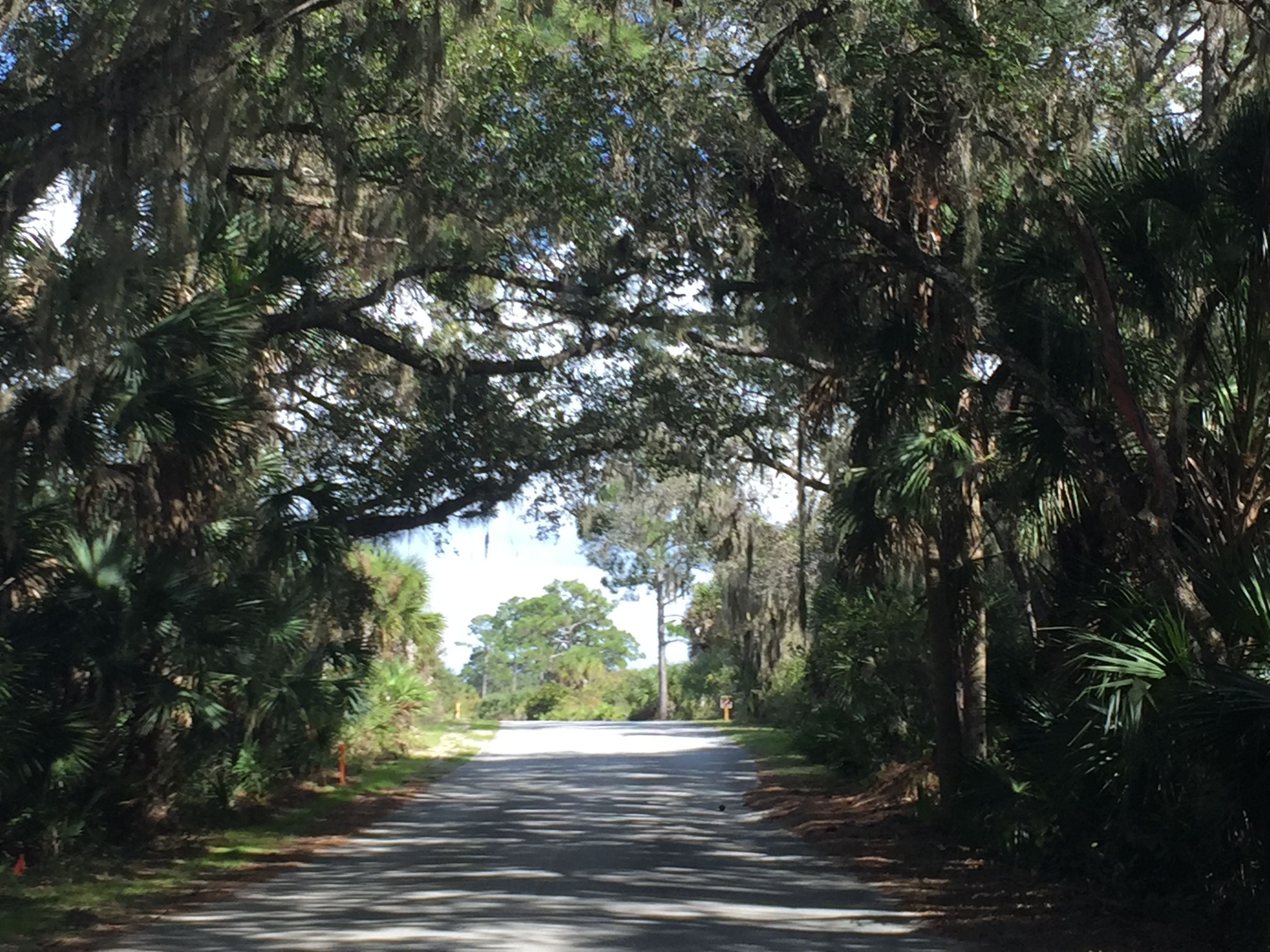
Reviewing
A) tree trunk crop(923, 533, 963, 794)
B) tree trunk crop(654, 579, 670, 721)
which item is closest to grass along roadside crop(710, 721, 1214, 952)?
tree trunk crop(923, 533, 963, 794)

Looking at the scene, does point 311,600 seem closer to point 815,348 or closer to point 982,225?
point 815,348

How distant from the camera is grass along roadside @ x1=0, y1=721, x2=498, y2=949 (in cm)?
905

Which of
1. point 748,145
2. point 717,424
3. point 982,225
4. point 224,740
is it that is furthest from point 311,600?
point 982,225

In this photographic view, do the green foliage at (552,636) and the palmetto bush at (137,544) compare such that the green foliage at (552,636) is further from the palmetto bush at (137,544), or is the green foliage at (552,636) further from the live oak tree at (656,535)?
the palmetto bush at (137,544)

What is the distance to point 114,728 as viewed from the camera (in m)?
12.2

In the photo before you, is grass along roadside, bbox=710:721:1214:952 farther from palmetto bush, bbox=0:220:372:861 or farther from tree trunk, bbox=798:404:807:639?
palmetto bush, bbox=0:220:372:861

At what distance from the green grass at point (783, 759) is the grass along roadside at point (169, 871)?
595 cm

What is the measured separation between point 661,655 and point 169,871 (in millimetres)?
46660

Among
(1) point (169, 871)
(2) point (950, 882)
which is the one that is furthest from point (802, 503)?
(1) point (169, 871)

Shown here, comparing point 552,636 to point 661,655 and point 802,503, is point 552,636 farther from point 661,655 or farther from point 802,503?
point 802,503

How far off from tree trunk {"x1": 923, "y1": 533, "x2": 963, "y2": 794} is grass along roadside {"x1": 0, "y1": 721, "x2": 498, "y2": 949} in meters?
6.31

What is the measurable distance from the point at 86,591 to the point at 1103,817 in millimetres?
8469

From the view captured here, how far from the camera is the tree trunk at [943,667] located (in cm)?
1299

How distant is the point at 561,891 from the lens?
1020 centimetres
